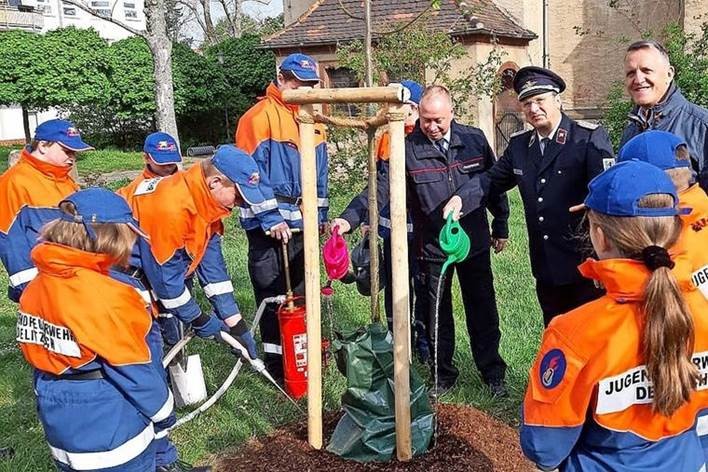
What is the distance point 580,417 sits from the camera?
204cm

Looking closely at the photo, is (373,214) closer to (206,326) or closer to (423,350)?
(206,326)

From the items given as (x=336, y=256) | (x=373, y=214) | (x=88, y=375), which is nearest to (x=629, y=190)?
(x=373, y=214)

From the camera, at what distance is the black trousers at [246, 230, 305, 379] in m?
5.20

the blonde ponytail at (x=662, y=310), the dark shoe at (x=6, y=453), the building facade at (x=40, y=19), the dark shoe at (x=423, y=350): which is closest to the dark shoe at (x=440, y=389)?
the dark shoe at (x=423, y=350)

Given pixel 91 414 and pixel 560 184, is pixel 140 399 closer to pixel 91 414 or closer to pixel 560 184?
pixel 91 414

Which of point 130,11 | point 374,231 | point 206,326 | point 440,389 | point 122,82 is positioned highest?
point 130,11

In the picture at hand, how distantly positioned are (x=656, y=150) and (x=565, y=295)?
1.36m

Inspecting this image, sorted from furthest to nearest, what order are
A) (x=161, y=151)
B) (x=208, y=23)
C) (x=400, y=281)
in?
(x=208, y=23) → (x=161, y=151) → (x=400, y=281)

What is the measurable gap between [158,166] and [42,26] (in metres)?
39.6

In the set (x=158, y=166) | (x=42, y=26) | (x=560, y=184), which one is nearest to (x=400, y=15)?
(x=158, y=166)

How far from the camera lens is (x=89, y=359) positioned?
2680 mm

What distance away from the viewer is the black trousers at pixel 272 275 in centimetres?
520

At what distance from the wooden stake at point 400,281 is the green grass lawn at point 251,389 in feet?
3.80

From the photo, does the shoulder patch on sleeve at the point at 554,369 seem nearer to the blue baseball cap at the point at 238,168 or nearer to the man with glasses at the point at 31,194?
the blue baseball cap at the point at 238,168
